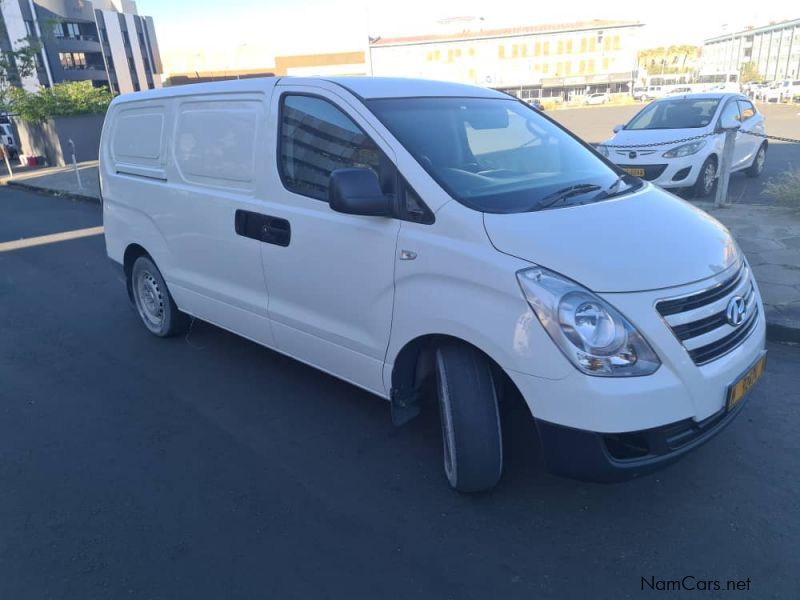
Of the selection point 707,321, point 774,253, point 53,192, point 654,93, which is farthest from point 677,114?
point 654,93

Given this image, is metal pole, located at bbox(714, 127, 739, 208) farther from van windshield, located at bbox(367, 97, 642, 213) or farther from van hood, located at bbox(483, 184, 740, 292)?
van hood, located at bbox(483, 184, 740, 292)

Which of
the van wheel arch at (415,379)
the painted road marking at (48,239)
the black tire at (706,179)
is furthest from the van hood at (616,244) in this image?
the painted road marking at (48,239)

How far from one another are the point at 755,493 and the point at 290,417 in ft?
8.44

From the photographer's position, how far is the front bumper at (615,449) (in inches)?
95.7

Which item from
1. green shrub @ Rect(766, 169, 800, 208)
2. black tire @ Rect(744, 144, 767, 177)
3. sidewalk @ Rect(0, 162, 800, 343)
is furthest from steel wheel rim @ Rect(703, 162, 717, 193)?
black tire @ Rect(744, 144, 767, 177)

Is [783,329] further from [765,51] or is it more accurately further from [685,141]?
[765,51]

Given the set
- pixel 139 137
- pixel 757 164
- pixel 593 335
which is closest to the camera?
pixel 593 335

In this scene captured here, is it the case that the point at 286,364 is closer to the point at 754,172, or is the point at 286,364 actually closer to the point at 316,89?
the point at 316,89

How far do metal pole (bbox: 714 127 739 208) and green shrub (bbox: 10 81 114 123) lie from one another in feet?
70.7

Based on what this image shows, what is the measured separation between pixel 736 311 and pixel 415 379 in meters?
1.55

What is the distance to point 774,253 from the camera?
630 centimetres

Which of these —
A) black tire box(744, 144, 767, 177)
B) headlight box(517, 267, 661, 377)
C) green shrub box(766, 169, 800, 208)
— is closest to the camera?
headlight box(517, 267, 661, 377)

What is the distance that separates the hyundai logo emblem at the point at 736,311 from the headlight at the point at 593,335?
0.56 metres

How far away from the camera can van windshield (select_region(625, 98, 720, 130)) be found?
989 centimetres
